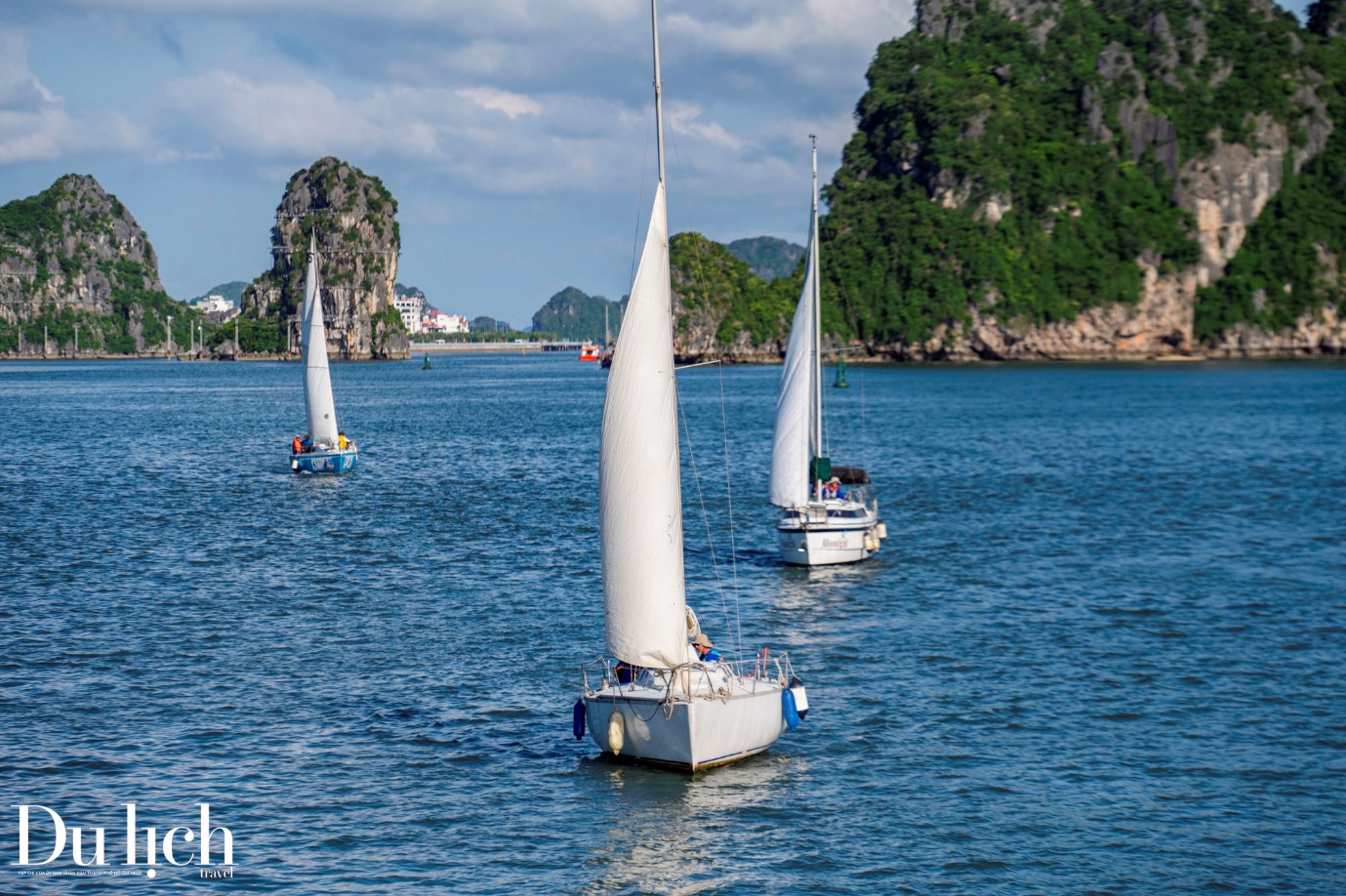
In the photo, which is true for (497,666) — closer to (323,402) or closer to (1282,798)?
(1282,798)

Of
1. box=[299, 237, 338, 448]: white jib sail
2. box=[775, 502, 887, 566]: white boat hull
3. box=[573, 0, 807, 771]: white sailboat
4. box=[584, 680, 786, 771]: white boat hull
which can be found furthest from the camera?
box=[299, 237, 338, 448]: white jib sail

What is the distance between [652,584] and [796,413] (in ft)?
69.9

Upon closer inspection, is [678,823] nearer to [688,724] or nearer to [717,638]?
[688,724]

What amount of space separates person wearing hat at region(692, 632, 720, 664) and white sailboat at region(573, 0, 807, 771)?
0.39m

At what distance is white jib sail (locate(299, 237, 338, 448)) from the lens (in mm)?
70800

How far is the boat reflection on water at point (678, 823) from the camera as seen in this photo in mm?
20594

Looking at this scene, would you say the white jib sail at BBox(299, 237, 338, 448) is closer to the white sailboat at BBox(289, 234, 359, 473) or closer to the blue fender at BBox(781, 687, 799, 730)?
the white sailboat at BBox(289, 234, 359, 473)

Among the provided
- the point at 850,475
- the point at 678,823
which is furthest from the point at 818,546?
the point at 678,823

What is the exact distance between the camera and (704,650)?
992 inches

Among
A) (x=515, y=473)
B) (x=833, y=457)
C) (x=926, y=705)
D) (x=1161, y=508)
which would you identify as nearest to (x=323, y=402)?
(x=515, y=473)

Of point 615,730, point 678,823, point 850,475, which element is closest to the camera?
point 678,823

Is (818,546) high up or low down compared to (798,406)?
down

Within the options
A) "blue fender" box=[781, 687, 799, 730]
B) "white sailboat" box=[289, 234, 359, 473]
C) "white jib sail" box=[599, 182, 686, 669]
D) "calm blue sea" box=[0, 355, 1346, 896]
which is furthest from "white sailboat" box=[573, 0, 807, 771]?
"white sailboat" box=[289, 234, 359, 473]

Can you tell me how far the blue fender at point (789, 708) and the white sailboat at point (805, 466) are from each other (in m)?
19.7
